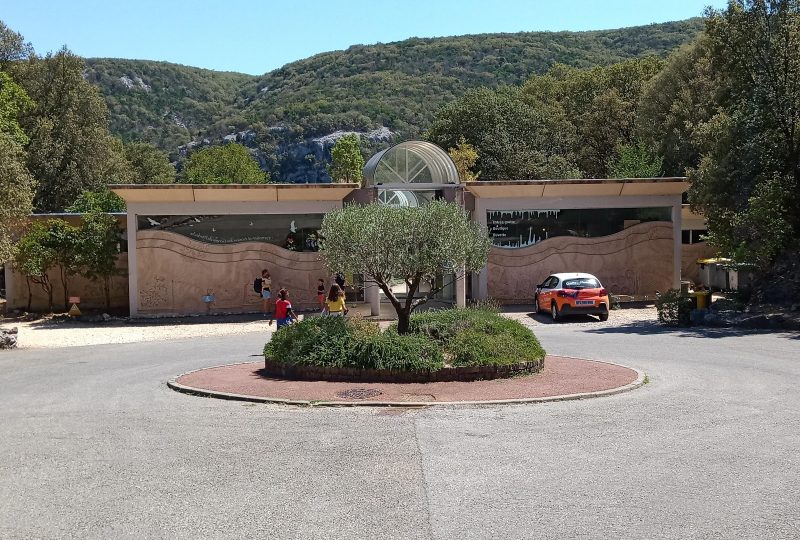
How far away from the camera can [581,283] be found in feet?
83.6

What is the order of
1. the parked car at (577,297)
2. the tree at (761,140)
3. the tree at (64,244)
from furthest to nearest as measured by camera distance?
the tree at (64,244) → the parked car at (577,297) → the tree at (761,140)

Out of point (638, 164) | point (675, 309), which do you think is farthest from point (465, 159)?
point (675, 309)

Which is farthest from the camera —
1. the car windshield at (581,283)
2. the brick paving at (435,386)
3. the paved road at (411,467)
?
the car windshield at (581,283)

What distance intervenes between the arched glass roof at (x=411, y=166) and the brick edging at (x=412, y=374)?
14.5 metres

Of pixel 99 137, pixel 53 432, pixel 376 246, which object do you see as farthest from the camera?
pixel 99 137

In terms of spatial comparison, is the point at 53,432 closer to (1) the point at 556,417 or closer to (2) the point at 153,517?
(2) the point at 153,517

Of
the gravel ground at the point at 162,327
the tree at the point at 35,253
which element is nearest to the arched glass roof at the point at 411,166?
the gravel ground at the point at 162,327

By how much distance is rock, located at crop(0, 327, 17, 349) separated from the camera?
2128cm

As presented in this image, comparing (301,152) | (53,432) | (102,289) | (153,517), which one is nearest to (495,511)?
(153,517)

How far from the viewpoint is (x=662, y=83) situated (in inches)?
1829

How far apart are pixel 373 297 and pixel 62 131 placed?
95.1 ft

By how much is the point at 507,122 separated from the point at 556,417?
49.8 metres

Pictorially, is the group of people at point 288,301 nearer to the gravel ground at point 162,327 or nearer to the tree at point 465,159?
the gravel ground at point 162,327

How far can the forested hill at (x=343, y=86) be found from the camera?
3863 inches
